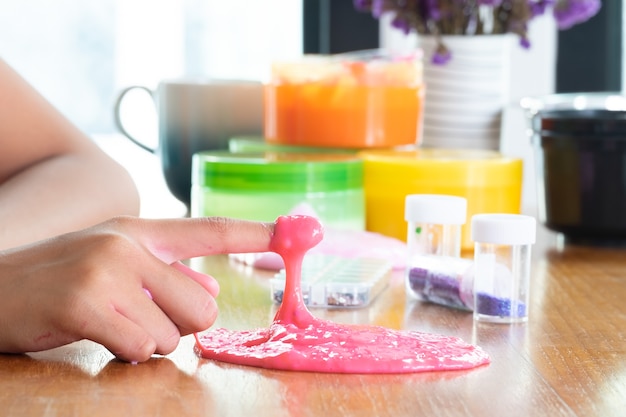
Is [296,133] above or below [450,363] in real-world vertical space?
above

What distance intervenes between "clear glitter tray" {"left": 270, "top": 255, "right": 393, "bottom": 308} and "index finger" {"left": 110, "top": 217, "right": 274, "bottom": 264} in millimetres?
198

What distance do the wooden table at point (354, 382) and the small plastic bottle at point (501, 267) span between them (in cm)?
2

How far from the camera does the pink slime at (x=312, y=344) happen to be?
0.78 metres

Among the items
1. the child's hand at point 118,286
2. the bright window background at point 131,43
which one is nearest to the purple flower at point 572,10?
the bright window background at point 131,43

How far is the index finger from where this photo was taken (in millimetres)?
810

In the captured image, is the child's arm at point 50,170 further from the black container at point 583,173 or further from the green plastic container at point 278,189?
the black container at point 583,173

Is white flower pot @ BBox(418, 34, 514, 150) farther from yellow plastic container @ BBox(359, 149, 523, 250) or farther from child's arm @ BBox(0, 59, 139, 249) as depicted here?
child's arm @ BBox(0, 59, 139, 249)

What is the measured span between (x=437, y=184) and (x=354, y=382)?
662 mm

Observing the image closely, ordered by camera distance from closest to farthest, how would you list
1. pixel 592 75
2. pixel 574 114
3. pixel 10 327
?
pixel 10 327
pixel 574 114
pixel 592 75

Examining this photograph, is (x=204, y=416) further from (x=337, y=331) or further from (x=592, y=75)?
(x=592, y=75)

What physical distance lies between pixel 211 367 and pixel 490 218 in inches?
12.1

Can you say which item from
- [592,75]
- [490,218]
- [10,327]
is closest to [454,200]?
[490,218]

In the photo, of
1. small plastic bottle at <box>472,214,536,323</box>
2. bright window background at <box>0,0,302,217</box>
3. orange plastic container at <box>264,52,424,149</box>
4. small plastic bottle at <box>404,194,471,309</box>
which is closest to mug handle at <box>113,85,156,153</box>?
orange plastic container at <box>264,52,424,149</box>

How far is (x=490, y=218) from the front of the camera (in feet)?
3.18
